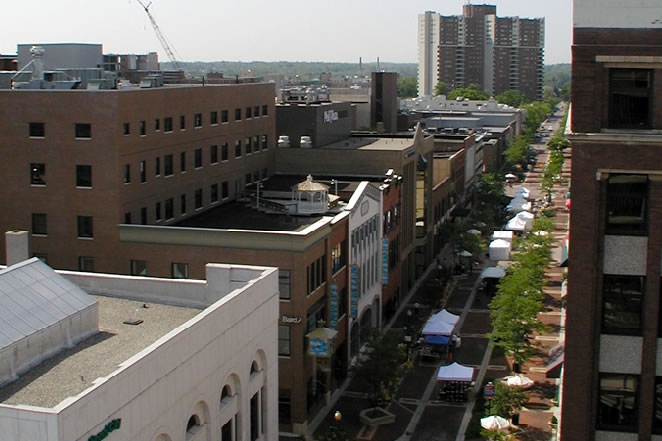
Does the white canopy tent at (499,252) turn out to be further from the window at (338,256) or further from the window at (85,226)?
the window at (85,226)

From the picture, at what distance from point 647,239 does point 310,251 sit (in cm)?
3477

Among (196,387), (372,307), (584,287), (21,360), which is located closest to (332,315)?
(372,307)

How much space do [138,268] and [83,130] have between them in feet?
29.8

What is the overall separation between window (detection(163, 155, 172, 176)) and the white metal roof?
30.0 meters

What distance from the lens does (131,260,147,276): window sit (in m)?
61.2

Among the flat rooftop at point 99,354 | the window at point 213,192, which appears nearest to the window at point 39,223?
the window at point 213,192

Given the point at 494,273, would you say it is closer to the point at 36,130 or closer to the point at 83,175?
the point at 83,175

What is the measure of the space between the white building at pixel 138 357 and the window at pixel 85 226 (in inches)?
730

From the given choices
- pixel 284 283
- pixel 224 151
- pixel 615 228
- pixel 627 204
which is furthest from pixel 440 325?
pixel 627 204

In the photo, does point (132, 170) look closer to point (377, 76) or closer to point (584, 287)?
point (584, 287)

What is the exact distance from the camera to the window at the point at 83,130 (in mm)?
60219

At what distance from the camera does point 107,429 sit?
1121 inches

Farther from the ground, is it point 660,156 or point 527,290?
point 660,156

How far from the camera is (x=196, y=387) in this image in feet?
114
